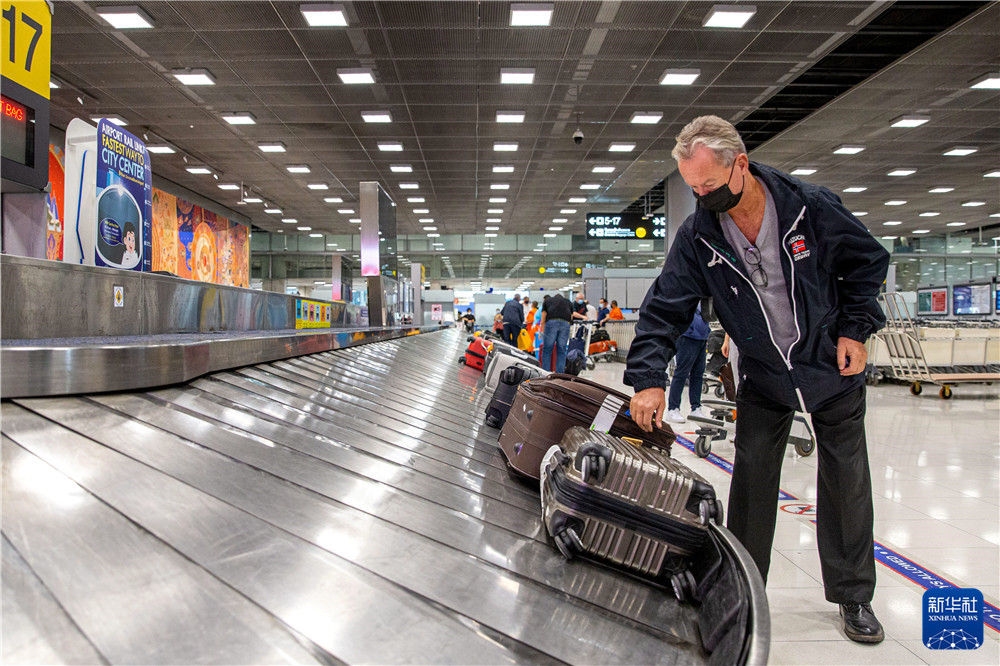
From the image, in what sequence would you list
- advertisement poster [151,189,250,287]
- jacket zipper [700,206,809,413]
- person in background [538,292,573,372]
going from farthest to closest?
advertisement poster [151,189,250,287]
person in background [538,292,573,372]
jacket zipper [700,206,809,413]

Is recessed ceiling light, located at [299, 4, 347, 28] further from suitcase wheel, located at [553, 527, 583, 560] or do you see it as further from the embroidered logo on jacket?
suitcase wheel, located at [553, 527, 583, 560]

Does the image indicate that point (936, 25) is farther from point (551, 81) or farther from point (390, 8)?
point (390, 8)

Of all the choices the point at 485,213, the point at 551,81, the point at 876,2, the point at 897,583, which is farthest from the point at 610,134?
the point at 897,583

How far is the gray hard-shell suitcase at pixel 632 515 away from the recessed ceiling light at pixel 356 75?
311 inches

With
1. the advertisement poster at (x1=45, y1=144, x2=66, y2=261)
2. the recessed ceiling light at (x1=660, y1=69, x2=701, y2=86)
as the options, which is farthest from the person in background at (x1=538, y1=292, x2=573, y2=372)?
the advertisement poster at (x1=45, y1=144, x2=66, y2=261)

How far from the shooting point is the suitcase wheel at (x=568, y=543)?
1.29 metres

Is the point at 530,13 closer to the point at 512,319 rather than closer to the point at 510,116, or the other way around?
the point at 510,116

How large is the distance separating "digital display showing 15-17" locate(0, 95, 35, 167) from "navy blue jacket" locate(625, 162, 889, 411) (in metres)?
2.49

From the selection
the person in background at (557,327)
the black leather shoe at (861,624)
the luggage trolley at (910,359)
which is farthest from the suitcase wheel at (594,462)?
the luggage trolley at (910,359)

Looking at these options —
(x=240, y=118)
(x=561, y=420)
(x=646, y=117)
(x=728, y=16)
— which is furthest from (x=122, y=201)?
(x=646, y=117)

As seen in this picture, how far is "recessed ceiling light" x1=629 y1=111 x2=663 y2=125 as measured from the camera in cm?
959

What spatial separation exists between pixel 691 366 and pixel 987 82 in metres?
6.79

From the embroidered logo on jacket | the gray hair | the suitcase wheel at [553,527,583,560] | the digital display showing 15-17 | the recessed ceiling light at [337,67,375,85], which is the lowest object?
the suitcase wheel at [553,527,583,560]

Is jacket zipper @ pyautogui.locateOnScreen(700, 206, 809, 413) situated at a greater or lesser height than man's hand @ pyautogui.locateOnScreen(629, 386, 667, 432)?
greater
